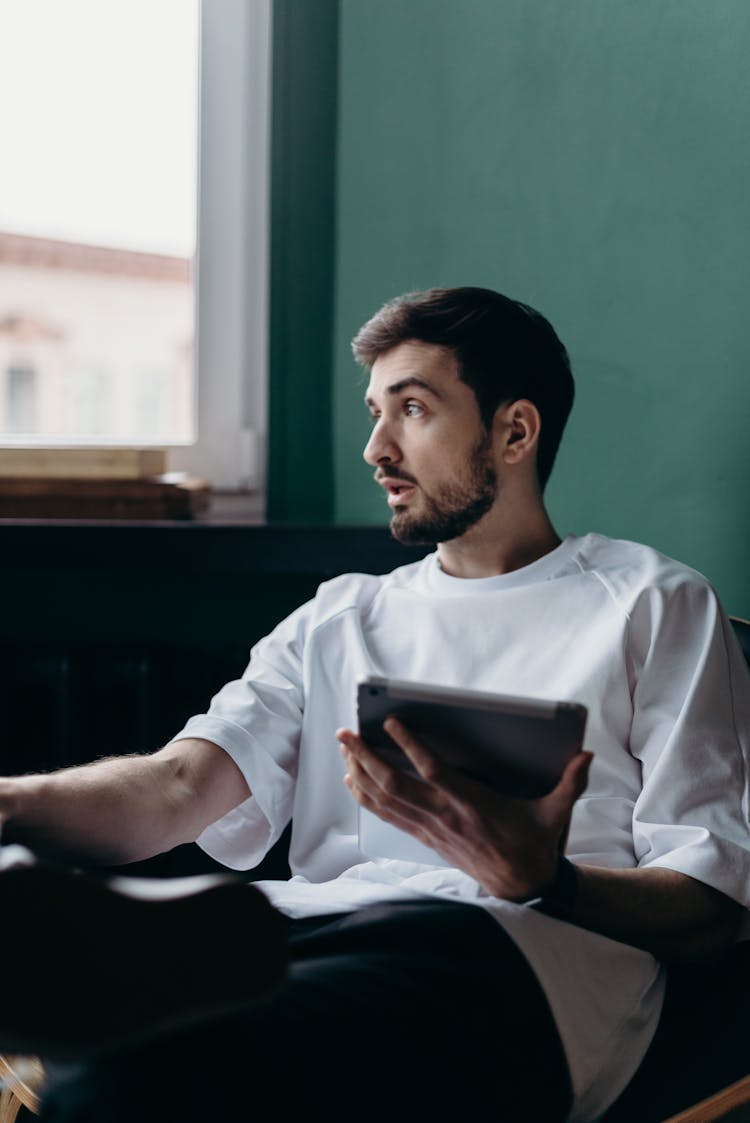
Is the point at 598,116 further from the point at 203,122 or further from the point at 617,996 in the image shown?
the point at 617,996

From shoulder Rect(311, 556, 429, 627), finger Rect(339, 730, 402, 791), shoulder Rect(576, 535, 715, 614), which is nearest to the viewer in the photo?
finger Rect(339, 730, 402, 791)

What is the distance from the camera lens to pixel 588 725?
4.31 ft

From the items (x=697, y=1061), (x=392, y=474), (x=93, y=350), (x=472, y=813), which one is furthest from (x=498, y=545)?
(x=93, y=350)

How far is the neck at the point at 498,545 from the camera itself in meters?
1.50

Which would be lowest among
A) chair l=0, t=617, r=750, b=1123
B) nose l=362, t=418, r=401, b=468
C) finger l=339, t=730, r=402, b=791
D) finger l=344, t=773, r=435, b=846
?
chair l=0, t=617, r=750, b=1123

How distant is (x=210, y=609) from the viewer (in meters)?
2.14

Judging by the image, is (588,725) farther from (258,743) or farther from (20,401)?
(20,401)

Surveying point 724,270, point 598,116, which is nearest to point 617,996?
point 724,270

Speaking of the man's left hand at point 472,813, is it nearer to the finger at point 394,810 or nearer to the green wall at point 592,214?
the finger at point 394,810

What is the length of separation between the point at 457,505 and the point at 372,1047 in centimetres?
72

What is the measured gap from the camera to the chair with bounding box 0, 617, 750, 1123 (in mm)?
1078

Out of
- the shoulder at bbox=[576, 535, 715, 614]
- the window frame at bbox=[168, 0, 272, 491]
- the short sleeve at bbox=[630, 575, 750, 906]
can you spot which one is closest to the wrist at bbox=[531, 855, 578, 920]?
the short sleeve at bbox=[630, 575, 750, 906]

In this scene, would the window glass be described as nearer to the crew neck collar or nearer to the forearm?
the crew neck collar

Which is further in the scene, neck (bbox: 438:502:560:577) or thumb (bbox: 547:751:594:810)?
neck (bbox: 438:502:560:577)
